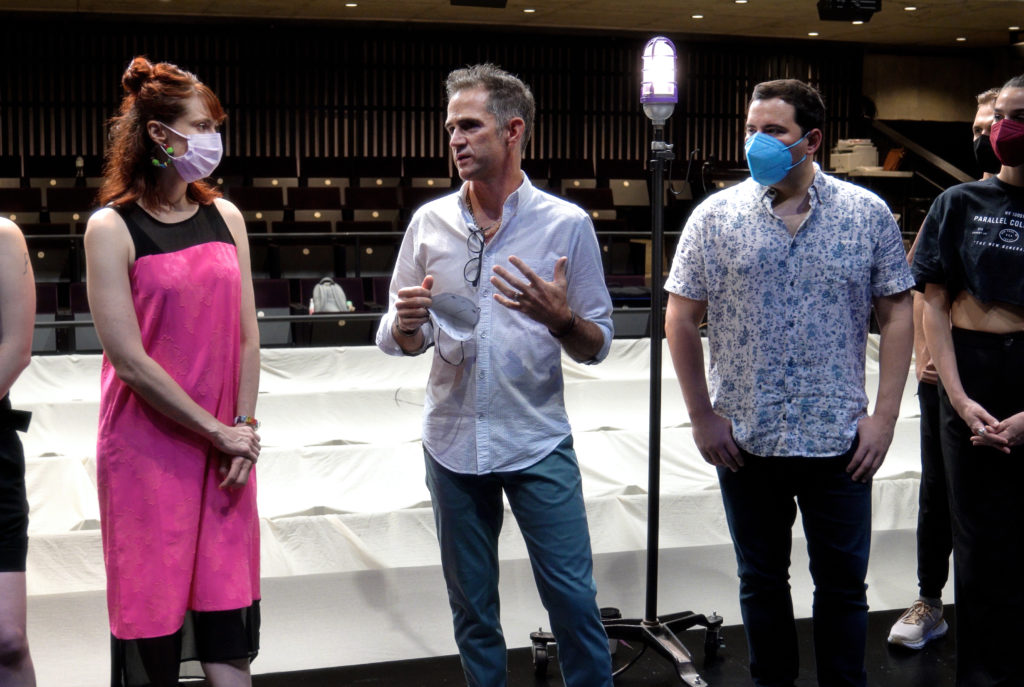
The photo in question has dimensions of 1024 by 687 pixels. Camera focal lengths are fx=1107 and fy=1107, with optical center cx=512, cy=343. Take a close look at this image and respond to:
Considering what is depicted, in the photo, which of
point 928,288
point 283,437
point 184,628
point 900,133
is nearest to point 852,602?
point 928,288

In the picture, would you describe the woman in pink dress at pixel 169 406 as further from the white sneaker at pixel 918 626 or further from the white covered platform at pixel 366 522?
the white sneaker at pixel 918 626

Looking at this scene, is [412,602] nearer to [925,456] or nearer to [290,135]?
[925,456]

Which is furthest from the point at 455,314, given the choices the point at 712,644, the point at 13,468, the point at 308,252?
the point at 308,252

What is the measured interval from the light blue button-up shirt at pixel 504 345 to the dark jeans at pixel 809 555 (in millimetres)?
458

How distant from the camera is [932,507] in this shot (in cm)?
286

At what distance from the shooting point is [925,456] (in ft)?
9.32

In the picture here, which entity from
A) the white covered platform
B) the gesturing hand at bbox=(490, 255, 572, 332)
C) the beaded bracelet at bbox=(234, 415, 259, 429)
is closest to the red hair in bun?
the beaded bracelet at bbox=(234, 415, 259, 429)

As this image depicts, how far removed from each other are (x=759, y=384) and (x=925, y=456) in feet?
2.84

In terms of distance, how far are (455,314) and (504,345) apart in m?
0.11

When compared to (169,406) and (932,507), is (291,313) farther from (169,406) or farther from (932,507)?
(169,406)

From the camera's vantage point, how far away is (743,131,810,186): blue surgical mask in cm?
218

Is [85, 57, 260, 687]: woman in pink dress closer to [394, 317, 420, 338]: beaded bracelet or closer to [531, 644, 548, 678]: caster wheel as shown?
[394, 317, 420, 338]: beaded bracelet

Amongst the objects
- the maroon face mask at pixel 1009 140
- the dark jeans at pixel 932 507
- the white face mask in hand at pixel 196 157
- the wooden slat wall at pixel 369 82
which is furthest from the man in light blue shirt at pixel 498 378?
the wooden slat wall at pixel 369 82

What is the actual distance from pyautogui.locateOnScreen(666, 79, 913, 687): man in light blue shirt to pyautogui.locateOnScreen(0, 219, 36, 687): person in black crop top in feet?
4.13
